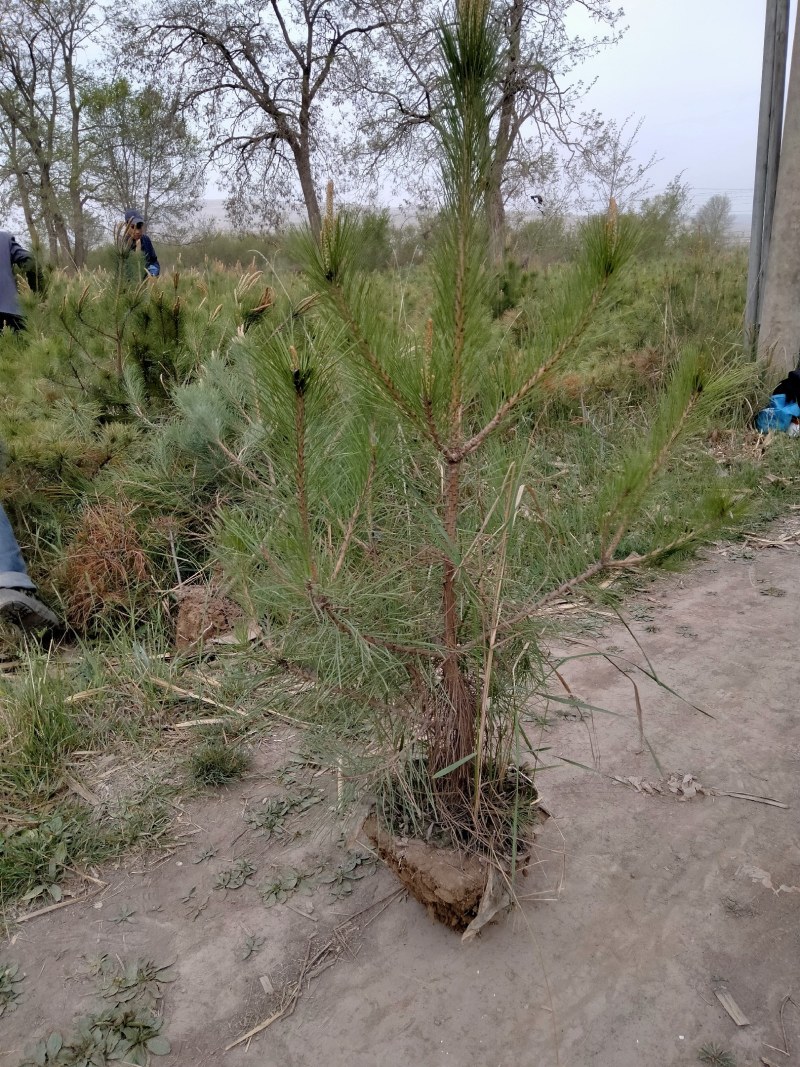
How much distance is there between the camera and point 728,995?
1.58m

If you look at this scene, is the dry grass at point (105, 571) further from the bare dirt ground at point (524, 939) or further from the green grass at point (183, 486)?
the bare dirt ground at point (524, 939)

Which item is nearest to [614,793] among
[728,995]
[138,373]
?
[728,995]

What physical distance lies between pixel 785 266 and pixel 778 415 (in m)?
1.25

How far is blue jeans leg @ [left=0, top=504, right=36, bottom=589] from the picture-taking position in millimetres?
3367

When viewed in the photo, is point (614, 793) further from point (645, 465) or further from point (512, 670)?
point (645, 465)

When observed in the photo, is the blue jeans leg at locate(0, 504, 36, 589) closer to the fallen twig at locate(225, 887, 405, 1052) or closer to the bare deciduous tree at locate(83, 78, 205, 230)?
the fallen twig at locate(225, 887, 405, 1052)

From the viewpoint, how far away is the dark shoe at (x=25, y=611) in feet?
10.6

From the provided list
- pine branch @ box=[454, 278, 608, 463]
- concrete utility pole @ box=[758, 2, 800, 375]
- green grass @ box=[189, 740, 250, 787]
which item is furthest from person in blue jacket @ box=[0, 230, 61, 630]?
concrete utility pole @ box=[758, 2, 800, 375]

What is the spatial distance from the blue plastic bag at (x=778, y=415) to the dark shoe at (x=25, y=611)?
16.0 ft

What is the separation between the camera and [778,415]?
216 inches

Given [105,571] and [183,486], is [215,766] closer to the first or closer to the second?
[105,571]

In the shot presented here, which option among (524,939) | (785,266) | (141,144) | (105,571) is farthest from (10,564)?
(141,144)

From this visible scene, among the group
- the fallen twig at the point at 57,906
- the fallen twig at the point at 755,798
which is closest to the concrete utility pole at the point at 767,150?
the fallen twig at the point at 755,798

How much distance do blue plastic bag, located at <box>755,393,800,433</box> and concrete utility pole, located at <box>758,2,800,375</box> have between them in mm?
469
